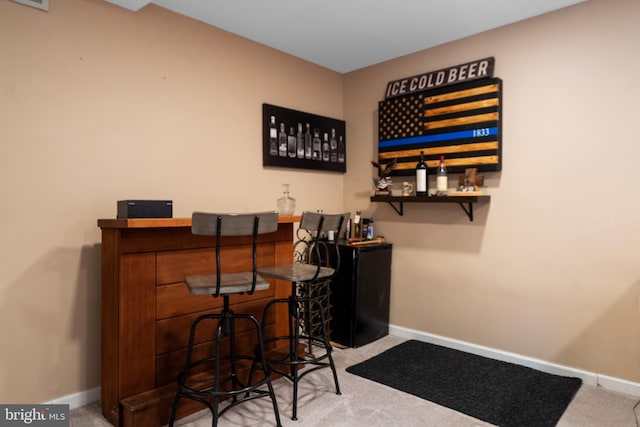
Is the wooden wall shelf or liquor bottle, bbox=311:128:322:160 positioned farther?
liquor bottle, bbox=311:128:322:160

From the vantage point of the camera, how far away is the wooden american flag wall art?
312cm

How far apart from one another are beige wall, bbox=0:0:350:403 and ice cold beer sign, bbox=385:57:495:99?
156 cm

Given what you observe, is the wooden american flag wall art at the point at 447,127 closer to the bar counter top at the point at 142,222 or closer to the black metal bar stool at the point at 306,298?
the black metal bar stool at the point at 306,298

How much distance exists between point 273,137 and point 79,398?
93.4 inches

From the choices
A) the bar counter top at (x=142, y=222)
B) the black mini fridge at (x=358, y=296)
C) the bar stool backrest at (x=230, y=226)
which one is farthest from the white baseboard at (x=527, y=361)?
the bar counter top at (x=142, y=222)

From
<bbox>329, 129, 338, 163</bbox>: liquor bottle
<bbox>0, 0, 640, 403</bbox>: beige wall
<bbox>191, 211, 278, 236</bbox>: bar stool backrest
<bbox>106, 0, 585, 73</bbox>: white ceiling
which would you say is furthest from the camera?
<bbox>329, 129, 338, 163</bbox>: liquor bottle

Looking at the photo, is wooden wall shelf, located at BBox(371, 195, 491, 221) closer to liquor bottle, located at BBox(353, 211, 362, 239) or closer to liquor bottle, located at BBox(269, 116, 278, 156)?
liquor bottle, located at BBox(353, 211, 362, 239)

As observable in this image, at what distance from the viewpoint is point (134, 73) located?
267 centimetres

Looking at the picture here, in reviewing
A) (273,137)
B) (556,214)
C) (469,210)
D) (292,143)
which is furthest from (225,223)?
(556,214)

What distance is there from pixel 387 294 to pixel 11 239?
115 inches

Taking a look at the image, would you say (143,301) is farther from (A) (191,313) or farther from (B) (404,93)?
(B) (404,93)

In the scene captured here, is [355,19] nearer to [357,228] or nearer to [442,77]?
[442,77]

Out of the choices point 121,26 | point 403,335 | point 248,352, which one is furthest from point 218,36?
point 403,335

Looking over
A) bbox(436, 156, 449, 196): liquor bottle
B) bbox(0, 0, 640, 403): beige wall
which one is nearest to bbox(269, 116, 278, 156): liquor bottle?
bbox(0, 0, 640, 403): beige wall
